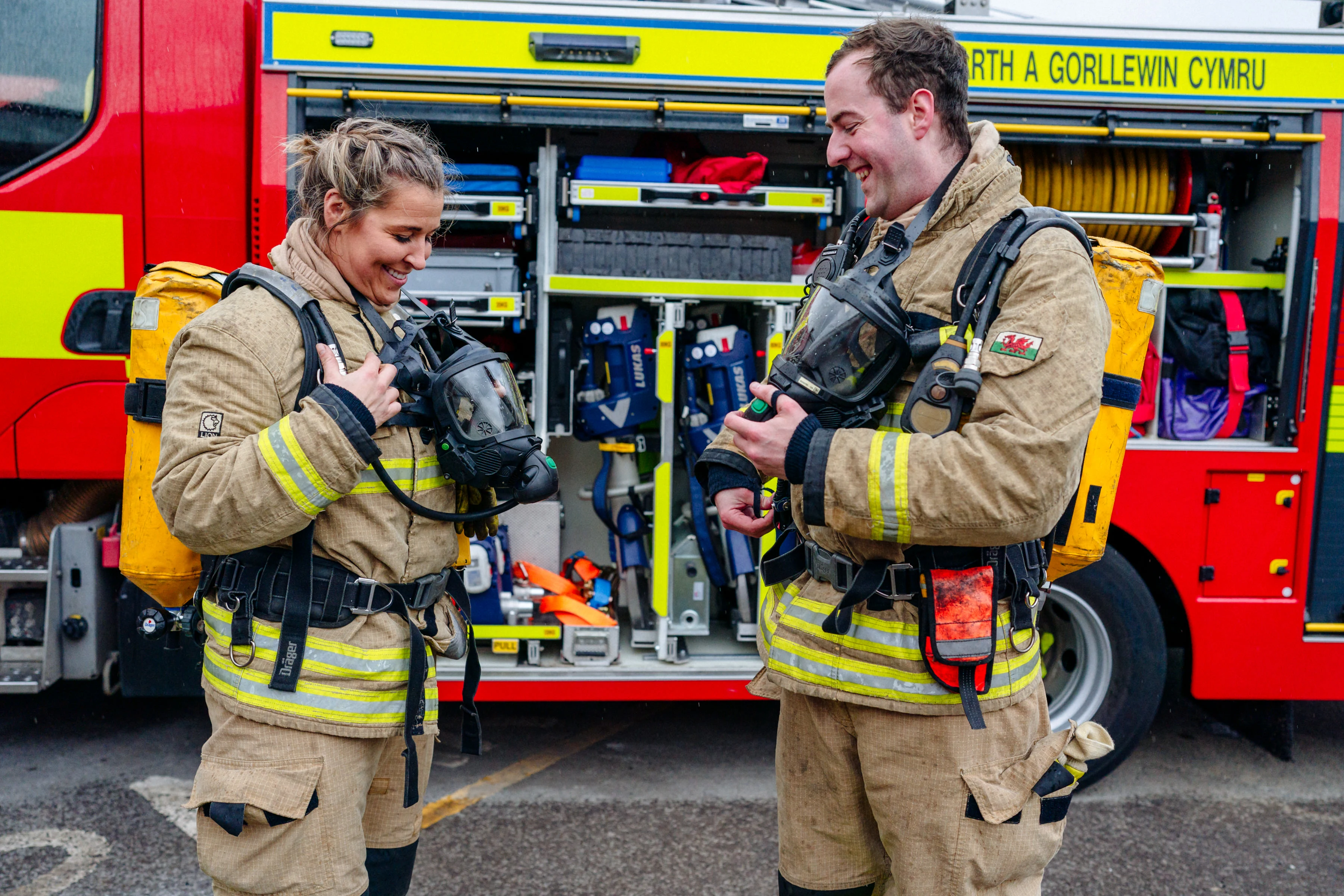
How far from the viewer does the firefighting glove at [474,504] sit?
6.68 ft

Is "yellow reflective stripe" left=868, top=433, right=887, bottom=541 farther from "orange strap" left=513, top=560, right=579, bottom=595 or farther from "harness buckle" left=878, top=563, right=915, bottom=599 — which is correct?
"orange strap" left=513, top=560, right=579, bottom=595

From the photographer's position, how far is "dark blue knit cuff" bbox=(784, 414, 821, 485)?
5.45ft

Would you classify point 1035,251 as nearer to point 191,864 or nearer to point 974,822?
point 974,822

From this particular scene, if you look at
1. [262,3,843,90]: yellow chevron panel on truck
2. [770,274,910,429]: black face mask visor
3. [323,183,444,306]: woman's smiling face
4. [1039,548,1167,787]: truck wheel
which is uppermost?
[262,3,843,90]: yellow chevron panel on truck

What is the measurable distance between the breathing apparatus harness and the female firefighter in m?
0.74

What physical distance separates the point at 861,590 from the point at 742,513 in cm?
36

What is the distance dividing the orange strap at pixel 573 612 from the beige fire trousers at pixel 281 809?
1843mm

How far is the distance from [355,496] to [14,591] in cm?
231

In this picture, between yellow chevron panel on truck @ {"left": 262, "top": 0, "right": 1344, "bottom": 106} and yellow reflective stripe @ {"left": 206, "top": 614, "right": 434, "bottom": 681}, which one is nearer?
yellow reflective stripe @ {"left": 206, "top": 614, "right": 434, "bottom": 681}

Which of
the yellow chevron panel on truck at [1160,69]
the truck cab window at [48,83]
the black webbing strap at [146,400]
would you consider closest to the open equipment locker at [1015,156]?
the yellow chevron panel on truck at [1160,69]

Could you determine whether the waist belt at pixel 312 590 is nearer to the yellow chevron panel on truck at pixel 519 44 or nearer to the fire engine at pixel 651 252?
the fire engine at pixel 651 252

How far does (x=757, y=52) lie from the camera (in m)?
3.36

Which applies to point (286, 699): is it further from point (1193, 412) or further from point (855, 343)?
point (1193, 412)

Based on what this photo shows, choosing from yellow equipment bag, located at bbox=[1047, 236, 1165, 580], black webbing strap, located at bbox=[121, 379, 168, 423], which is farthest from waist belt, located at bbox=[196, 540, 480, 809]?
yellow equipment bag, located at bbox=[1047, 236, 1165, 580]
